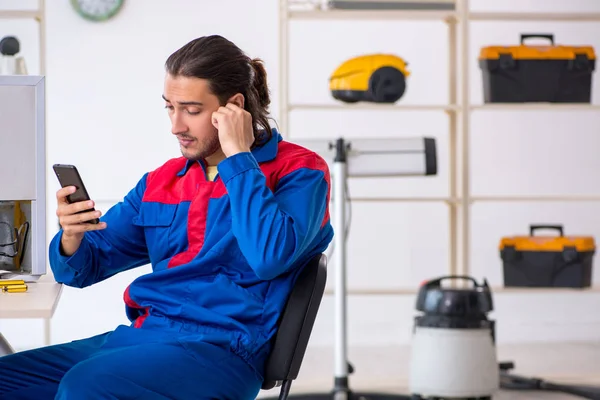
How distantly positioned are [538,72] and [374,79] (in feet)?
2.44

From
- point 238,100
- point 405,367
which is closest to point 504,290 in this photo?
point 405,367

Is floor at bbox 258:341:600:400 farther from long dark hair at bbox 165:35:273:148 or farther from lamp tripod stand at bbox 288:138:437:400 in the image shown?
long dark hair at bbox 165:35:273:148

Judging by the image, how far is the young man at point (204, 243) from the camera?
1.55 meters

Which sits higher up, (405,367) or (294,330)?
(294,330)

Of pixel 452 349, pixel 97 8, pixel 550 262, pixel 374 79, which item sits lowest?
pixel 452 349

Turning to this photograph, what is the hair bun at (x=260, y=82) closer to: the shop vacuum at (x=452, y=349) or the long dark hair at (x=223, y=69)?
the long dark hair at (x=223, y=69)

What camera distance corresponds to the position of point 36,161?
1.79 metres

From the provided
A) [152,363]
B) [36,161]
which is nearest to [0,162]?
[36,161]

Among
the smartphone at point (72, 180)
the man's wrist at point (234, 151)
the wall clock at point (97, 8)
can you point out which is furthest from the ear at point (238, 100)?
the wall clock at point (97, 8)

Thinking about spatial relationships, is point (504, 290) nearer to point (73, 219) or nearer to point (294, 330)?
point (294, 330)

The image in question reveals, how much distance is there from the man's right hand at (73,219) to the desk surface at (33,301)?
0.27ft

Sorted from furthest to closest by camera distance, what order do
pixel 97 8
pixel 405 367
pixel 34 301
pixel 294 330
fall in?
pixel 97 8, pixel 405 367, pixel 294 330, pixel 34 301

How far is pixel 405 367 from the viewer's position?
14.0 feet

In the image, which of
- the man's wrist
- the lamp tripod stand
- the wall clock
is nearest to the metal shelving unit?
the lamp tripod stand
